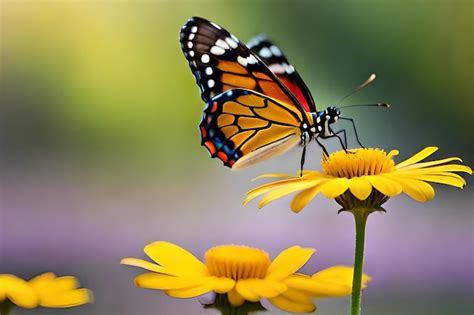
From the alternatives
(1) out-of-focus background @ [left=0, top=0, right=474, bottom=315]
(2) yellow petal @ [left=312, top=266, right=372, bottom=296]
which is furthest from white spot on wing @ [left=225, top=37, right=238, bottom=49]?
(1) out-of-focus background @ [left=0, top=0, right=474, bottom=315]

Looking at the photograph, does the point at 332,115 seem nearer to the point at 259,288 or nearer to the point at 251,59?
the point at 251,59

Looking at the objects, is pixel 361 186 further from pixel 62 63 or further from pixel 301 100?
pixel 62 63

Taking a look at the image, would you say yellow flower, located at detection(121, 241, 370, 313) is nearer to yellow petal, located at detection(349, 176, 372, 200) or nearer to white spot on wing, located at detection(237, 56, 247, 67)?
yellow petal, located at detection(349, 176, 372, 200)

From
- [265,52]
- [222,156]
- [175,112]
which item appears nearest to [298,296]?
[222,156]

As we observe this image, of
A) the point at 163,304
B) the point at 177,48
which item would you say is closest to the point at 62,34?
the point at 177,48

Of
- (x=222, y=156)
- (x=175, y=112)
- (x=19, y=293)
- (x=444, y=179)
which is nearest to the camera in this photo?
(x=19, y=293)

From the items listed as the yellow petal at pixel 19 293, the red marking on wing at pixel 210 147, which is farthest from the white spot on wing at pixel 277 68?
the yellow petal at pixel 19 293

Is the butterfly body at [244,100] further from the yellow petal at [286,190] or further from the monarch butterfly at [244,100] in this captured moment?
the yellow petal at [286,190]
